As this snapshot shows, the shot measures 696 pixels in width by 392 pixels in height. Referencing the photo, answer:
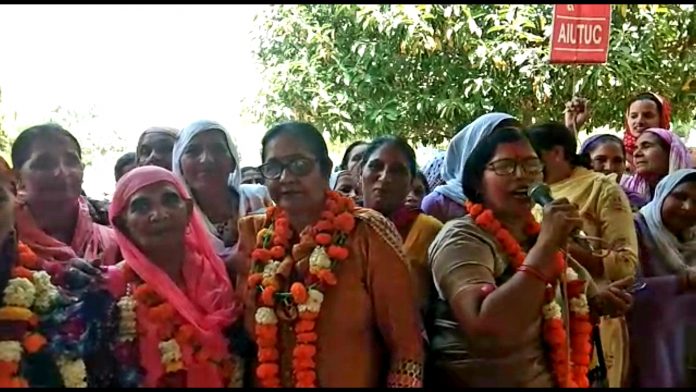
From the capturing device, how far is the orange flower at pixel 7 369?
195 cm

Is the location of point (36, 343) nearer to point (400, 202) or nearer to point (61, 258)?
point (61, 258)

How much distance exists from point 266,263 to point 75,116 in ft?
15.5

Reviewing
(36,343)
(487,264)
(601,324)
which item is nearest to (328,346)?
(487,264)

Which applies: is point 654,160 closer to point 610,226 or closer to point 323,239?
point 610,226

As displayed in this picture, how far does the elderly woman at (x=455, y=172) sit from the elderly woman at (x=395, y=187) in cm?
8

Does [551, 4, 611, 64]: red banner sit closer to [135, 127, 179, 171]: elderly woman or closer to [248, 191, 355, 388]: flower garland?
[135, 127, 179, 171]: elderly woman

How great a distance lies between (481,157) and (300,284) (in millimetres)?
616

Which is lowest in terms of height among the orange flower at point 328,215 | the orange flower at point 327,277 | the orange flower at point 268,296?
the orange flower at point 268,296

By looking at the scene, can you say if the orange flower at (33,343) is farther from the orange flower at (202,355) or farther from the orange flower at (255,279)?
the orange flower at (255,279)

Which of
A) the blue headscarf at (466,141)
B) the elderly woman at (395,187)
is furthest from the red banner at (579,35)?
the blue headscarf at (466,141)

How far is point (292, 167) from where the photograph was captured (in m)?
2.19

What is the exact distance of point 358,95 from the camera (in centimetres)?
691

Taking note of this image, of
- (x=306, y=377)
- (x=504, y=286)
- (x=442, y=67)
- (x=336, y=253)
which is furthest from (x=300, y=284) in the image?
(x=442, y=67)

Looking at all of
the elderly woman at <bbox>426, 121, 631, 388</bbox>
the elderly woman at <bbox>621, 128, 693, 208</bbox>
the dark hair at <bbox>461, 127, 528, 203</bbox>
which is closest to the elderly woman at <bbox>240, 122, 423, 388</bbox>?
the elderly woman at <bbox>426, 121, 631, 388</bbox>
